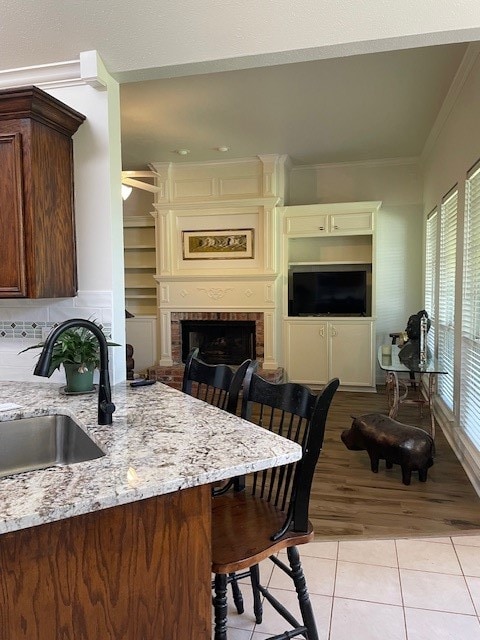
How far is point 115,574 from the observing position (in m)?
1.10

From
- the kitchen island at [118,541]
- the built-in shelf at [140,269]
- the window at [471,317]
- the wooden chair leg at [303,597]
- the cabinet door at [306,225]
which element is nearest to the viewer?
the kitchen island at [118,541]

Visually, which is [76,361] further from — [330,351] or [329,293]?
[329,293]

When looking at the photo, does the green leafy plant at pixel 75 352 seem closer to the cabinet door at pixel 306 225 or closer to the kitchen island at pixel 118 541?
the kitchen island at pixel 118 541

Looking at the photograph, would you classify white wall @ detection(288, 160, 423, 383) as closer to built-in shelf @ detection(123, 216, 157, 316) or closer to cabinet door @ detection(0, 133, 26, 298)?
built-in shelf @ detection(123, 216, 157, 316)

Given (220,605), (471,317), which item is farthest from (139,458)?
(471,317)

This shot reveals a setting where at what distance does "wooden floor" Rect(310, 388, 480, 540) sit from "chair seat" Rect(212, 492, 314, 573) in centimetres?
107

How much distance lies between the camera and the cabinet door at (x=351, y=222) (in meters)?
5.57

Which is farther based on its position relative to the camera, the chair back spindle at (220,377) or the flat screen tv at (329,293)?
the flat screen tv at (329,293)

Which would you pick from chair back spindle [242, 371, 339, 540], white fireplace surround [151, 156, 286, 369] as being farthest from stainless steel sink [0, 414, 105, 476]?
white fireplace surround [151, 156, 286, 369]

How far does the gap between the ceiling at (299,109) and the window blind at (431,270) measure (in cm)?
90

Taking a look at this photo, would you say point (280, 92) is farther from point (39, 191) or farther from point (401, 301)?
point (401, 301)

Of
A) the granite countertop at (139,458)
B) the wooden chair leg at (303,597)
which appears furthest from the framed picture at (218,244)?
the wooden chair leg at (303,597)

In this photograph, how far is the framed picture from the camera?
5.77 m

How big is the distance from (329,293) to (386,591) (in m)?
4.10
